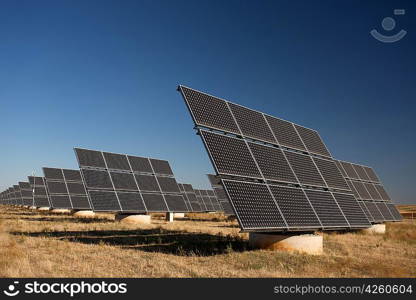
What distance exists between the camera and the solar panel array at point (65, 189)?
118 feet

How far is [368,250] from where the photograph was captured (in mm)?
16453

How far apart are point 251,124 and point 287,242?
5.07 metres

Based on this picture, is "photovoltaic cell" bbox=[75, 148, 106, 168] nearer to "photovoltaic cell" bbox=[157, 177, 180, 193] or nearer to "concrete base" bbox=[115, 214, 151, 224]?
"concrete base" bbox=[115, 214, 151, 224]

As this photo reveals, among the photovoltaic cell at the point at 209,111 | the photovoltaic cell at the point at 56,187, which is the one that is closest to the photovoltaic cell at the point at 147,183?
the photovoltaic cell at the point at 56,187

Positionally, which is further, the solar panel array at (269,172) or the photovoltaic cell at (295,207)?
the photovoltaic cell at (295,207)

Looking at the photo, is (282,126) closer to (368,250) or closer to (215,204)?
(368,250)

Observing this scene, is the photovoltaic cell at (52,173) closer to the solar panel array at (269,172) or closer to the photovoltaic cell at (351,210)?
the solar panel array at (269,172)

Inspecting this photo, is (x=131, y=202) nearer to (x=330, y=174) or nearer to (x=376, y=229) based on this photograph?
(x=330, y=174)

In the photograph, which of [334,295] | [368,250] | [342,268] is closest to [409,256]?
[368,250]

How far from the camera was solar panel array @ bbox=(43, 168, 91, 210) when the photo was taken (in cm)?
3584

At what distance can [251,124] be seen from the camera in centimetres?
1619

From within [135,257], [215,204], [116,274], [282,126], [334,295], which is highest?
[215,204]

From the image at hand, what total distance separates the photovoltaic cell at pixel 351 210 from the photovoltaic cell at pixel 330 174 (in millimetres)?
520

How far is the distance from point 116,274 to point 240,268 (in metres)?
3.48
